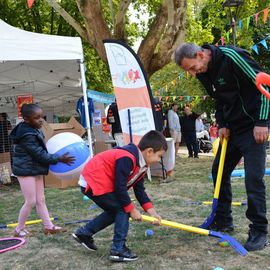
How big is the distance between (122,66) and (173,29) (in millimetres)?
3702

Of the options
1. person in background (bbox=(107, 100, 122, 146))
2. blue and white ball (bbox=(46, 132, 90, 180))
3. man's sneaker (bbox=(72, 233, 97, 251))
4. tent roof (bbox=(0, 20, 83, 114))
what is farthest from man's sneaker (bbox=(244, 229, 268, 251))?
person in background (bbox=(107, 100, 122, 146))

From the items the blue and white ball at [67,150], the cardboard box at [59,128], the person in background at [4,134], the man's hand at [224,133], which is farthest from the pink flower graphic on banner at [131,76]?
the man's hand at [224,133]

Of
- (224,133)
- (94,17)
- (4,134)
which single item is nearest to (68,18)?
(94,17)

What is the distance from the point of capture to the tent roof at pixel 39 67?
22.0 feet

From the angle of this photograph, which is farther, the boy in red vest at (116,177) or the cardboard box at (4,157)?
the cardboard box at (4,157)

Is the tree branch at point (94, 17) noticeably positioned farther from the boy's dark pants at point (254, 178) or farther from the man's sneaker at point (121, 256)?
the man's sneaker at point (121, 256)

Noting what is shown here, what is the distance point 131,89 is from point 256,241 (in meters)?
4.33

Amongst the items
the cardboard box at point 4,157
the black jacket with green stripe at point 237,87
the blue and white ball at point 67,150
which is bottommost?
the cardboard box at point 4,157

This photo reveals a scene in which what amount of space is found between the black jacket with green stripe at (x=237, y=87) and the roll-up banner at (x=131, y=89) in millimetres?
3528

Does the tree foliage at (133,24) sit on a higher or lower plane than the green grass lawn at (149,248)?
higher

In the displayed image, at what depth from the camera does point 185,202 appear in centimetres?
548

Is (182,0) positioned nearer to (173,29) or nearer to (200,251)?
(173,29)

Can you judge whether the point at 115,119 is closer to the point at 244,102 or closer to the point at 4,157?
the point at 4,157

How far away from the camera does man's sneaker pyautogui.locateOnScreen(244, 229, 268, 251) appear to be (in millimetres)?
3350
